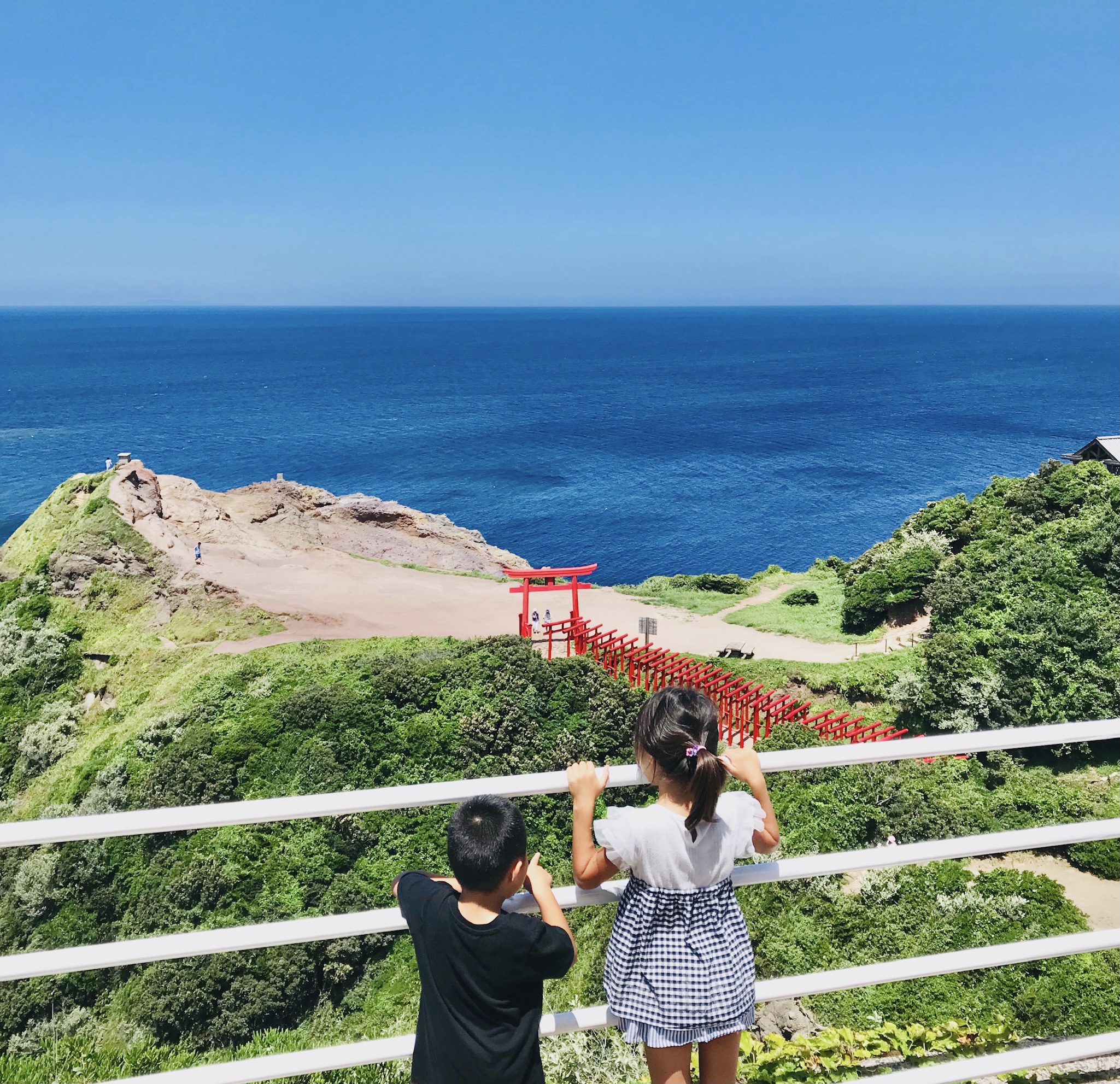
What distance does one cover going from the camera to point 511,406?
124500mm

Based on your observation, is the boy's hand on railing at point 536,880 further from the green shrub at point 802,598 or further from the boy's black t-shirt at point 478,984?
the green shrub at point 802,598

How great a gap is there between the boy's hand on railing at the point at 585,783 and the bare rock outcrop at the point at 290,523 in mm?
30660

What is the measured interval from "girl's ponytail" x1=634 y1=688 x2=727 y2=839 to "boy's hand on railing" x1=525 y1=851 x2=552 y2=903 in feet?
1.41

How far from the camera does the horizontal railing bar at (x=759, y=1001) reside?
109 inches

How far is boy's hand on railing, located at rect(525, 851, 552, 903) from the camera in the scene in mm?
2729

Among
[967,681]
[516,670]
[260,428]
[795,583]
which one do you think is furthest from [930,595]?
[260,428]

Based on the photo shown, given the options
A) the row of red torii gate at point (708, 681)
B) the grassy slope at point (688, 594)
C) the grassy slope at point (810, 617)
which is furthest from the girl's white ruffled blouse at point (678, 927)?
the grassy slope at point (688, 594)

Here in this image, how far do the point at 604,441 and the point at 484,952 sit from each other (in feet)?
325

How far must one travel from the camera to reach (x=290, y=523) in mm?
41531

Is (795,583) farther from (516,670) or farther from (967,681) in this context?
(516,670)

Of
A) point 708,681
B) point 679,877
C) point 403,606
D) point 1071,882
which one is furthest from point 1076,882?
point 403,606

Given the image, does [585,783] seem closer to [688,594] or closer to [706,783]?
[706,783]

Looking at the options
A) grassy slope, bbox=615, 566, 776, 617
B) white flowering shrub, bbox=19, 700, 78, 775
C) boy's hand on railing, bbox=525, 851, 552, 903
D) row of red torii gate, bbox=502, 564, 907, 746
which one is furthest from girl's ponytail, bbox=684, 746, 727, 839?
grassy slope, bbox=615, 566, 776, 617

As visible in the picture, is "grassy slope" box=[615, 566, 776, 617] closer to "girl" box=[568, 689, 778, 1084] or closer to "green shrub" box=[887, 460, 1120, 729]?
"green shrub" box=[887, 460, 1120, 729]
